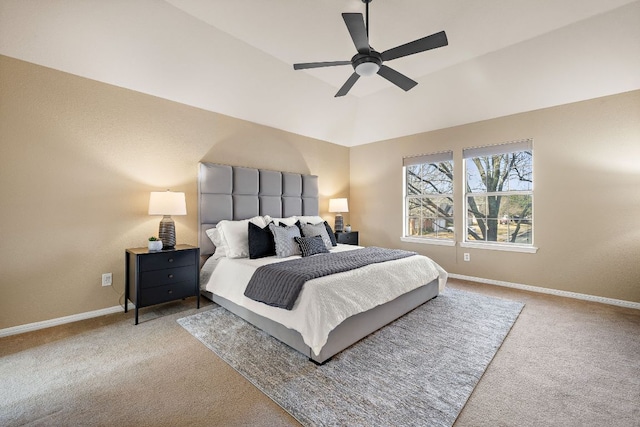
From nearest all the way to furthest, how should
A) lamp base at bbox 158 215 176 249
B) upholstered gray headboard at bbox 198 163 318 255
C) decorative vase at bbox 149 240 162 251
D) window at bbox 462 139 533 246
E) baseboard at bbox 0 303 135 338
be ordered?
baseboard at bbox 0 303 135 338
decorative vase at bbox 149 240 162 251
lamp base at bbox 158 215 176 249
upholstered gray headboard at bbox 198 163 318 255
window at bbox 462 139 533 246

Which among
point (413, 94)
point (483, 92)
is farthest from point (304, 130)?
point (483, 92)

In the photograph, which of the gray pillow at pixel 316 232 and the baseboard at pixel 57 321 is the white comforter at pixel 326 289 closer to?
the gray pillow at pixel 316 232

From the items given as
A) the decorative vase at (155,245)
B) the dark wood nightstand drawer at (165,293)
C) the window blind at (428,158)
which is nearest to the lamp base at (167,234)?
the decorative vase at (155,245)

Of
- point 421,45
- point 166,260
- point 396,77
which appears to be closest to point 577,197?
point 396,77

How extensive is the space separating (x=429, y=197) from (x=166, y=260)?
4.21 meters

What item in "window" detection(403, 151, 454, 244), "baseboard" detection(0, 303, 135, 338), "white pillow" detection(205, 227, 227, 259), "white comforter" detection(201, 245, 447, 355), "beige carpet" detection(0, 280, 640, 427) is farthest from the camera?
"window" detection(403, 151, 454, 244)

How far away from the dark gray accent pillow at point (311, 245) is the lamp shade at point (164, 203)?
1390mm

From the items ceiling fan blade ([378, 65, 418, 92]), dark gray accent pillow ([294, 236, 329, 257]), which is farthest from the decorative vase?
ceiling fan blade ([378, 65, 418, 92])

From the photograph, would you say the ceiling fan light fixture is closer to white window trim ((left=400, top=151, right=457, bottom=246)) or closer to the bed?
the bed

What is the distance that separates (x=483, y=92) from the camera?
393cm

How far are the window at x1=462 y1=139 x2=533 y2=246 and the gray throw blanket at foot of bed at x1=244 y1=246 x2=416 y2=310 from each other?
2.27 m

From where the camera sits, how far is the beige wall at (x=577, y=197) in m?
3.30

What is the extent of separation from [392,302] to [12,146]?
12.5 ft

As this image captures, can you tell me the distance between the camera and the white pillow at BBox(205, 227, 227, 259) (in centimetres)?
347
